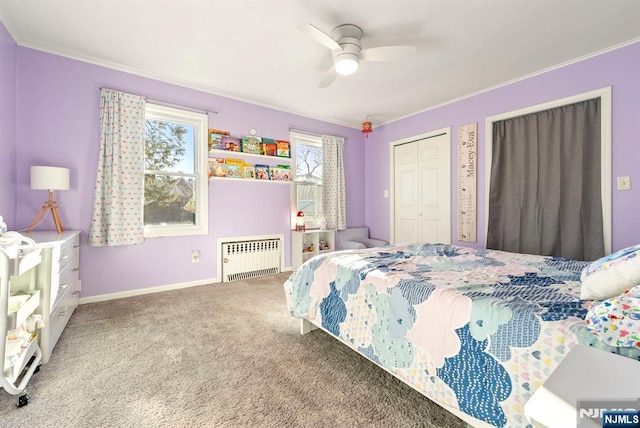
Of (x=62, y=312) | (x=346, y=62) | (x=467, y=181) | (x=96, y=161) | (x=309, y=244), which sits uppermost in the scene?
(x=346, y=62)

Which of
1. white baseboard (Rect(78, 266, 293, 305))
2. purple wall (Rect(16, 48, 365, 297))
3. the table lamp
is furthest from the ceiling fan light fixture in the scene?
white baseboard (Rect(78, 266, 293, 305))

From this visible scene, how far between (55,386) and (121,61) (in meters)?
2.97

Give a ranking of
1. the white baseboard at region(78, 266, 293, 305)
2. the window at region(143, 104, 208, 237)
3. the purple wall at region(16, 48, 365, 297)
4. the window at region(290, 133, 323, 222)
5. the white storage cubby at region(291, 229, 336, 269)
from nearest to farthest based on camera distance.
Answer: the purple wall at region(16, 48, 365, 297) → the white baseboard at region(78, 266, 293, 305) → the window at region(143, 104, 208, 237) → the white storage cubby at region(291, 229, 336, 269) → the window at region(290, 133, 323, 222)

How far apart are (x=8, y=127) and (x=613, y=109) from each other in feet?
18.0

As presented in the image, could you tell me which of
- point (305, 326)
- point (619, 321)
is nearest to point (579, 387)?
point (619, 321)

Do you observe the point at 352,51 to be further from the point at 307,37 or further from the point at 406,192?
the point at 406,192

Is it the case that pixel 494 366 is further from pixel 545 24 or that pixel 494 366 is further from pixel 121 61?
pixel 121 61

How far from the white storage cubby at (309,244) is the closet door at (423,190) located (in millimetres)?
1160

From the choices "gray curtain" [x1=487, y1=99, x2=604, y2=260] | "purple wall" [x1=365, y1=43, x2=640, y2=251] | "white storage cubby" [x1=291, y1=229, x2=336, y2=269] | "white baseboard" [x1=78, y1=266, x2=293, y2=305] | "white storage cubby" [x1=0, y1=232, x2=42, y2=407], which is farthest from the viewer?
"white storage cubby" [x1=291, y1=229, x2=336, y2=269]

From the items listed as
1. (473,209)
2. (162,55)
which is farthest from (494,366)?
(162,55)

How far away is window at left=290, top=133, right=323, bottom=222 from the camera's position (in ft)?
14.5

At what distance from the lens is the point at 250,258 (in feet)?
12.7

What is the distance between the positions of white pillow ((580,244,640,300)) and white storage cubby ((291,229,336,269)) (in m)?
3.34

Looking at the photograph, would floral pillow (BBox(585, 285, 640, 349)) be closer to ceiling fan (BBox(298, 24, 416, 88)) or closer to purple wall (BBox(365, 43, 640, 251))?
ceiling fan (BBox(298, 24, 416, 88))
